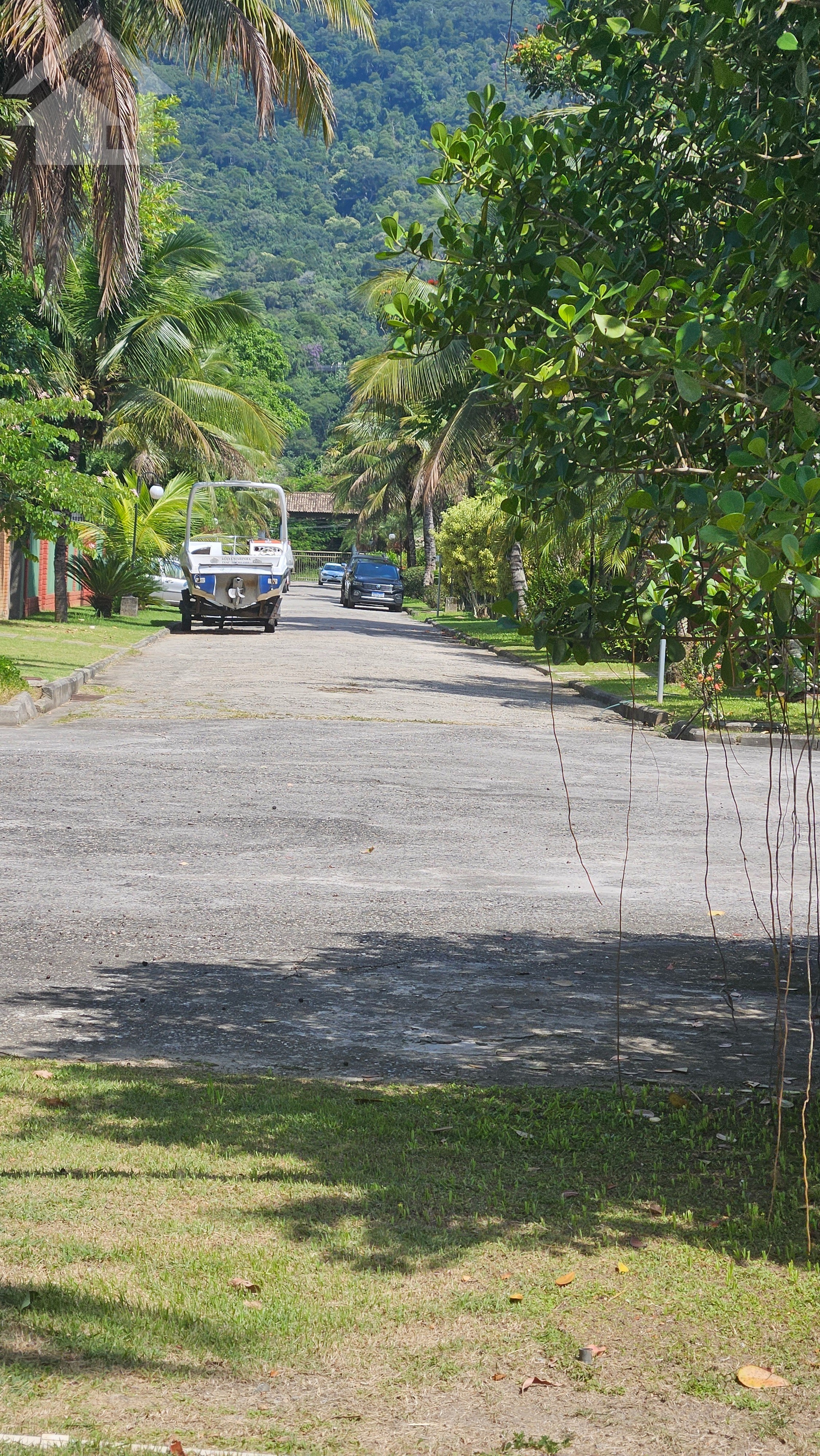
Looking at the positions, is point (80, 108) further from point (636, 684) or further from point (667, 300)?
point (667, 300)

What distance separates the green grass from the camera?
2074 cm

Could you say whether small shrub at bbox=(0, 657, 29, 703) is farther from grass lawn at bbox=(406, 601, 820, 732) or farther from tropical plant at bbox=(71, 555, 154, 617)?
tropical plant at bbox=(71, 555, 154, 617)

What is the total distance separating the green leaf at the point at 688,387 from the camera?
3.21m

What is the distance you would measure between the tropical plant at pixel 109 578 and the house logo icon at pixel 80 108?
18.5 m

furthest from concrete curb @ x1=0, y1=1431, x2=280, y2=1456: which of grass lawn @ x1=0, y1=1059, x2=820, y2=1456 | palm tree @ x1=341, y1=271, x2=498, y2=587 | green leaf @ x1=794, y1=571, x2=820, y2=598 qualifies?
palm tree @ x1=341, y1=271, x2=498, y2=587

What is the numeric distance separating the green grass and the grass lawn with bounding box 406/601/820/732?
622cm

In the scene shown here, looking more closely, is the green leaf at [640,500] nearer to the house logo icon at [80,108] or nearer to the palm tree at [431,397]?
the house logo icon at [80,108]

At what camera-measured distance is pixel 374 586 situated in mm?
55219

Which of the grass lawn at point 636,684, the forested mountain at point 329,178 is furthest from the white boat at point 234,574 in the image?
the forested mountain at point 329,178

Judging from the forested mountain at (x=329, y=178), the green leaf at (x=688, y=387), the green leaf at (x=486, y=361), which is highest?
the forested mountain at (x=329, y=178)

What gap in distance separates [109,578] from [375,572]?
20.1 m

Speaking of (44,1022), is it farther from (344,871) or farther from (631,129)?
(631,129)

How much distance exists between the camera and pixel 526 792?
11.9 m

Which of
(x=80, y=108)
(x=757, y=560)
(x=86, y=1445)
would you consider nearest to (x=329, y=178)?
(x=80, y=108)
